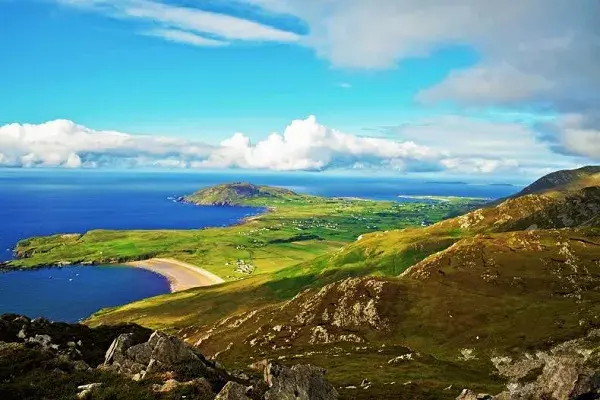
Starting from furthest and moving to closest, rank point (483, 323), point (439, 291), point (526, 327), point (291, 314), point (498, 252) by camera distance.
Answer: point (498, 252) → point (291, 314) → point (439, 291) → point (483, 323) → point (526, 327)

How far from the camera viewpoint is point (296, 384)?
42469 mm

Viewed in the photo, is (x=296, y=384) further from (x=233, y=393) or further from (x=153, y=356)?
(x=153, y=356)

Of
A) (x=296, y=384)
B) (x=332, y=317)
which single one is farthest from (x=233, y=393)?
(x=332, y=317)

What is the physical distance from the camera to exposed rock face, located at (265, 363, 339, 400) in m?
40.3

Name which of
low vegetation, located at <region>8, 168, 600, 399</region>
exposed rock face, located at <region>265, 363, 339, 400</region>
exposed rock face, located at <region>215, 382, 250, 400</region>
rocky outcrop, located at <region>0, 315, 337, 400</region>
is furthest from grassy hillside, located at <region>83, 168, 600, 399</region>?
exposed rock face, located at <region>215, 382, 250, 400</region>

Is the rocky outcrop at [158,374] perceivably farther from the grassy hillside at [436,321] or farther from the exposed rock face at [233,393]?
the grassy hillside at [436,321]

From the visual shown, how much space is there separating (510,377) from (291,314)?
90439 millimetres

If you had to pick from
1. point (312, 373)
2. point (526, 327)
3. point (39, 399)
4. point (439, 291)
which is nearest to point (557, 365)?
point (312, 373)

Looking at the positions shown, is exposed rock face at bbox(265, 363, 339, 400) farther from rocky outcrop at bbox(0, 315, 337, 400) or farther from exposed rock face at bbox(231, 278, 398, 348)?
exposed rock face at bbox(231, 278, 398, 348)

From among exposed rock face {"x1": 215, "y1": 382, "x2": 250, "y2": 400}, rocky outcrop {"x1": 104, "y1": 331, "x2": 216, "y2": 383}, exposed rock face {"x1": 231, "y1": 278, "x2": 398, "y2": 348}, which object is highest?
exposed rock face {"x1": 215, "y1": 382, "x2": 250, "y2": 400}

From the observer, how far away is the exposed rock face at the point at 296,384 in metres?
40.3

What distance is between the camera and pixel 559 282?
517ft

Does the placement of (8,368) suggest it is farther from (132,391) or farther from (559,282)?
(559,282)

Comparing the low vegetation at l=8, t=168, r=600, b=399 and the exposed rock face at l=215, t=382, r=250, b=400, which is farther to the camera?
the low vegetation at l=8, t=168, r=600, b=399
